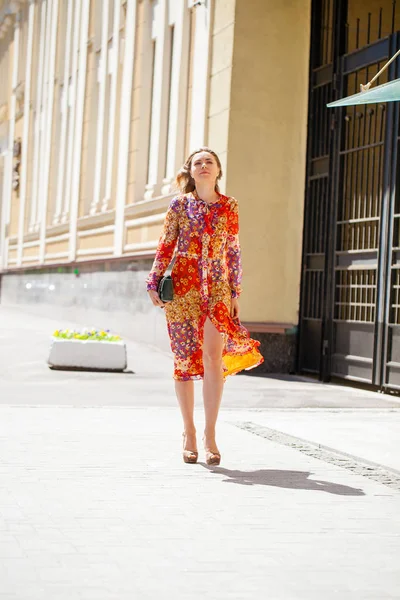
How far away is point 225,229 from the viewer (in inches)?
287

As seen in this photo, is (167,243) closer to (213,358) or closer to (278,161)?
(213,358)

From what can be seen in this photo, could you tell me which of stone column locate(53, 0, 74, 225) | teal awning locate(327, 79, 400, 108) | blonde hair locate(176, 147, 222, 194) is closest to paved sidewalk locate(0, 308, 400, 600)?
blonde hair locate(176, 147, 222, 194)

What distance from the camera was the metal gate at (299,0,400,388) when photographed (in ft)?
42.5

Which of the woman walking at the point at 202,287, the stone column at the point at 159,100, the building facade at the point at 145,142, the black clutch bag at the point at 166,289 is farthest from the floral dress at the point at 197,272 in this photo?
the stone column at the point at 159,100

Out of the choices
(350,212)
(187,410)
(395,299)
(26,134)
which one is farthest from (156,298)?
(26,134)

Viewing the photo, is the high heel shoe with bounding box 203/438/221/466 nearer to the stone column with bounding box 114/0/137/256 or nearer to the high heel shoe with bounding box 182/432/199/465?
the high heel shoe with bounding box 182/432/199/465

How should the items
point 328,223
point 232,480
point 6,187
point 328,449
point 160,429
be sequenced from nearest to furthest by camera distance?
point 232,480 < point 328,449 < point 160,429 < point 328,223 < point 6,187

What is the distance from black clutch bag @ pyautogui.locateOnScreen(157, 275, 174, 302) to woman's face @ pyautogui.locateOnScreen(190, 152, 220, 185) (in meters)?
0.68

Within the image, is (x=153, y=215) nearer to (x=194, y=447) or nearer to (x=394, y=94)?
(x=394, y=94)

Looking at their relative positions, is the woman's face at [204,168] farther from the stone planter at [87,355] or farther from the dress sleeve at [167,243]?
the stone planter at [87,355]

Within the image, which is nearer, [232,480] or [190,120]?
[232,480]

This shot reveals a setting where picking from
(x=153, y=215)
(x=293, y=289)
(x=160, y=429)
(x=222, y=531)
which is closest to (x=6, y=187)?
(x=153, y=215)

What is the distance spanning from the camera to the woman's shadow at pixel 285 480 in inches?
252

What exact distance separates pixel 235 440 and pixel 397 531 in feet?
9.96
